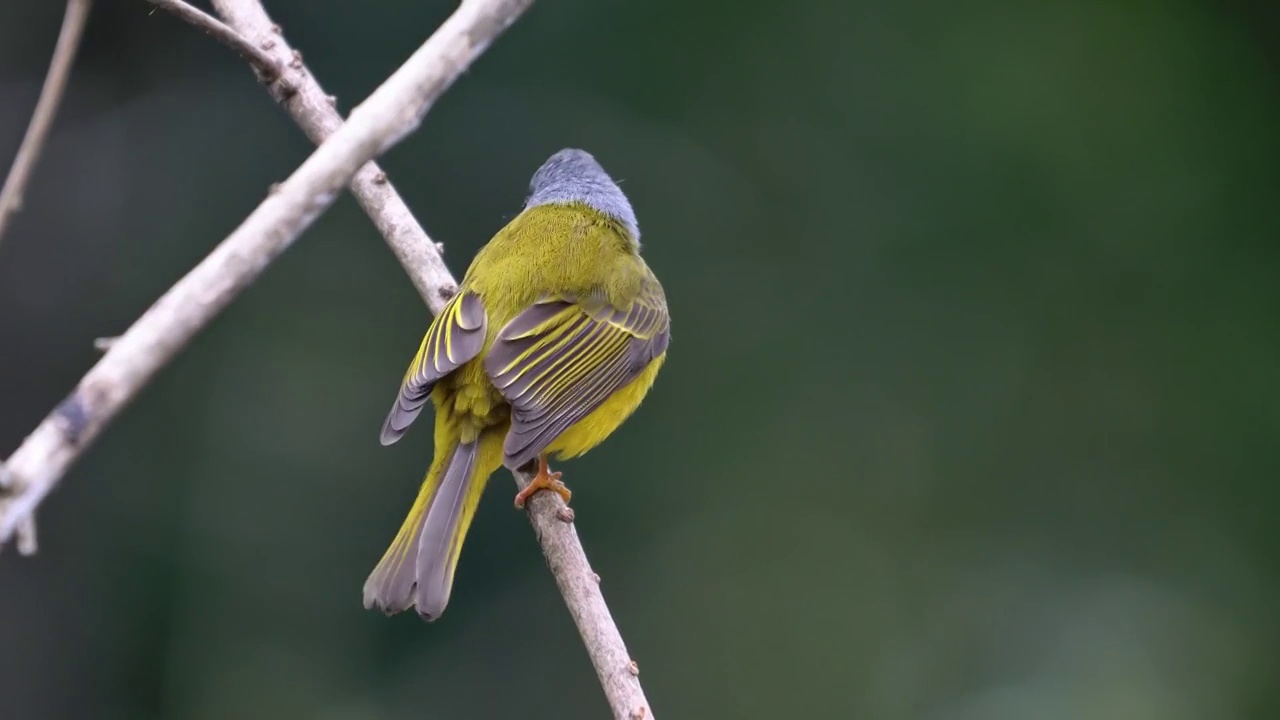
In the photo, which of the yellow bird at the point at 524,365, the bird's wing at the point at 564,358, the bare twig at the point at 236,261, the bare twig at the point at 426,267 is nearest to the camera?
the bare twig at the point at 236,261

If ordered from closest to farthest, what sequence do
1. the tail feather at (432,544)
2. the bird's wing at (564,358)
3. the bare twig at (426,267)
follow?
the bare twig at (426,267), the tail feather at (432,544), the bird's wing at (564,358)

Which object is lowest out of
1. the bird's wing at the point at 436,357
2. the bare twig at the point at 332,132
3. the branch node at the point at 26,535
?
the bird's wing at the point at 436,357

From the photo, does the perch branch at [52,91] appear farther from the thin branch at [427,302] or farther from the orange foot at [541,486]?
the orange foot at [541,486]

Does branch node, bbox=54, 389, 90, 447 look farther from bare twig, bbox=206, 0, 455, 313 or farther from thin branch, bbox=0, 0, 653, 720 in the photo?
bare twig, bbox=206, 0, 455, 313

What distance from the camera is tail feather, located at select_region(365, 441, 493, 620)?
3.18m

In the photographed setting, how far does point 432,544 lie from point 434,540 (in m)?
0.01

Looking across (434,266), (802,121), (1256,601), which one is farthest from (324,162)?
(1256,601)

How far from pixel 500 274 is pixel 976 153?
175 inches

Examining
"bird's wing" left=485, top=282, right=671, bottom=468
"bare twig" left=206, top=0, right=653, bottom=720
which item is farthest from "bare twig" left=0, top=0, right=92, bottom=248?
"bird's wing" left=485, top=282, right=671, bottom=468

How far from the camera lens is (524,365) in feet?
12.2

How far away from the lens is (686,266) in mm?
7520

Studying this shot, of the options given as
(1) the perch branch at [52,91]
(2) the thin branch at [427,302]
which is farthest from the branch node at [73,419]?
(1) the perch branch at [52,91]

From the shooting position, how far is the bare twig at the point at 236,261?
1487mm

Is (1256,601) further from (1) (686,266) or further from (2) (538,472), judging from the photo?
(2) (538,472)
